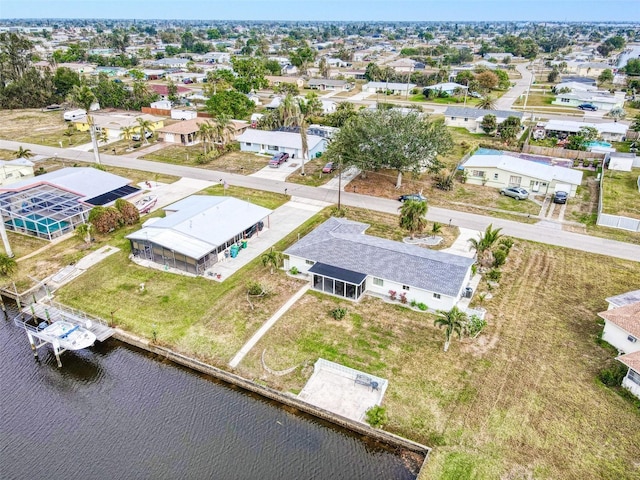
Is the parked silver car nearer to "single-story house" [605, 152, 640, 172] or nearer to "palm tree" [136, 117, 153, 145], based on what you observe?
"single-story house" [605, 152, 640, 172]

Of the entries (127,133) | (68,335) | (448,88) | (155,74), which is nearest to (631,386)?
(68,335)

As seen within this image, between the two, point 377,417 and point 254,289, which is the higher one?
point 254,289

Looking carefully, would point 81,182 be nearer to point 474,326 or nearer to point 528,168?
point 474,326

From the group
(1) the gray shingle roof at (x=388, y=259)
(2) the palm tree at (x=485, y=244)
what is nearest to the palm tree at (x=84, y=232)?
(1) the gray shingle roof at (x=388, y=259)

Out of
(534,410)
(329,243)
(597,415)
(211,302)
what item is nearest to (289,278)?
(329,243)

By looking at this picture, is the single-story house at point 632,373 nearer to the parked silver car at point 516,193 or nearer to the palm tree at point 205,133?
the parked silver car at point 516,193

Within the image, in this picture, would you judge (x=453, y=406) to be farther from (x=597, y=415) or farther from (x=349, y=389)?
(x=597, y=415)
